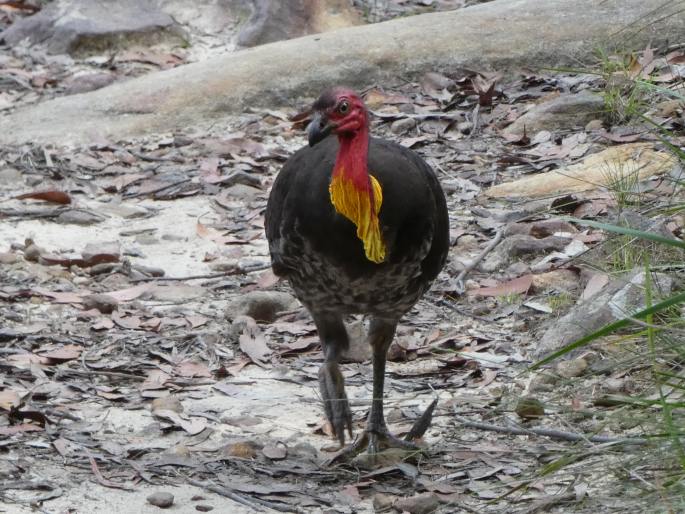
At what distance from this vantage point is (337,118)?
4832 mm

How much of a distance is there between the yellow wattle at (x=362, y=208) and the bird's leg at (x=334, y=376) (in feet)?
2.32

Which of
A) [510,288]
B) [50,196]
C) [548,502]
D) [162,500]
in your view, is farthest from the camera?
[50,196]

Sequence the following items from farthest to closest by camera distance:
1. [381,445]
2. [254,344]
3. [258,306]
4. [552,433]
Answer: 1. [258,306]
2. [254,344]
3. [381,445]
4. [552,433]

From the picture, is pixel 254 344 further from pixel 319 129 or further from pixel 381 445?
pixel 319 129

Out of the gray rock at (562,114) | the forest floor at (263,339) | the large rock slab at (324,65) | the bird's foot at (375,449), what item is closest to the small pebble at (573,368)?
the forest floor at (263,339)

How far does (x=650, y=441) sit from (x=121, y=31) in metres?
9.21

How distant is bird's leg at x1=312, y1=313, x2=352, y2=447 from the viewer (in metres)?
5.27

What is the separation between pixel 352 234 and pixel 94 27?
7.56 m

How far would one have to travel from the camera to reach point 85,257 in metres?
7.28

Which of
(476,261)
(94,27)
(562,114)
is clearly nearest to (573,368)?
(476,261)

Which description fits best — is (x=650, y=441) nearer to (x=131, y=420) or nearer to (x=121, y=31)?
(x=131, y=420)

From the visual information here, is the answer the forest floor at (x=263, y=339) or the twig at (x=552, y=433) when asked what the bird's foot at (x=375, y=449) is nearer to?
the forest floor at (x=263, y=339)

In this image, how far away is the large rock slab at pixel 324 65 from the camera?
955 cm

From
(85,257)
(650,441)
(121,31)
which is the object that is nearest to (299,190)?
(650,441)
